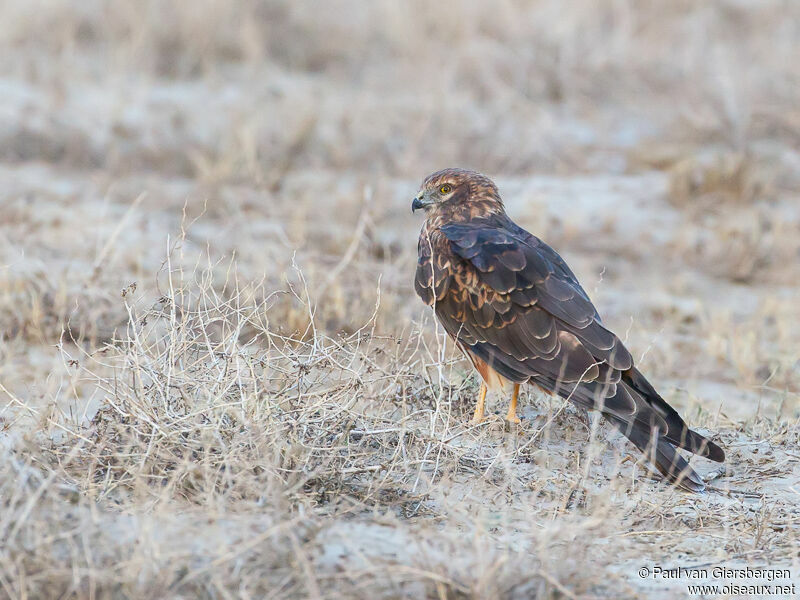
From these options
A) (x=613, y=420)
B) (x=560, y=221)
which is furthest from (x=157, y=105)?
(x=613, y=420)

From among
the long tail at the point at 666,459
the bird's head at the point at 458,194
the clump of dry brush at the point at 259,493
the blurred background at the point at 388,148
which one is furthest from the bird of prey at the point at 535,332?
the blurred background at the point at 388,148

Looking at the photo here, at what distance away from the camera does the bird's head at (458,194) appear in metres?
5.11

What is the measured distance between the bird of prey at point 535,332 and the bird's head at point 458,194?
13 centimetres

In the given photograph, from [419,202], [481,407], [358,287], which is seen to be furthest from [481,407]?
[358,287]

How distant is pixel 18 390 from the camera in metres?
4.92

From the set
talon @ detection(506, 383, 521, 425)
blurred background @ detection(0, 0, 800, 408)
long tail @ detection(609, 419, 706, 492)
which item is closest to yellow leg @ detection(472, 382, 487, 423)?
talon @ detection(506, 383, 521, 425)

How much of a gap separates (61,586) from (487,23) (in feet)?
31.2

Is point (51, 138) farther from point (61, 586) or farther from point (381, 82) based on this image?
point (61, 586)

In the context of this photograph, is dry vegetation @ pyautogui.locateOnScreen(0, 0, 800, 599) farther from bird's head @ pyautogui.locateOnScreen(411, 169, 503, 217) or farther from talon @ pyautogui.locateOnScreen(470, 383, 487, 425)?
bird's head @ pyautogui.locateOnScreen(411, 169, 503, 217)

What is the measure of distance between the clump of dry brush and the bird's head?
3.20ft

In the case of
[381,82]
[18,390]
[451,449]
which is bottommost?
[18,390]

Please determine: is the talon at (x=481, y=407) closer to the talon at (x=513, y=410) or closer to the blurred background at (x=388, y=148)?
the talon at (x=513, y=410)

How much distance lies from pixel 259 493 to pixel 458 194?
2.28 metres

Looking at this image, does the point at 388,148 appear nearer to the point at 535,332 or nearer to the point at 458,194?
the point at 458,194
